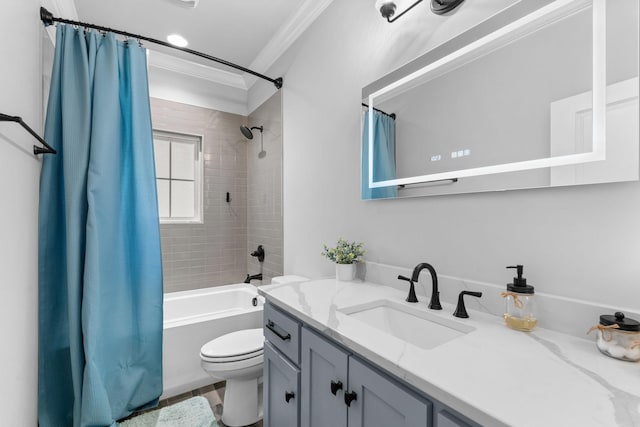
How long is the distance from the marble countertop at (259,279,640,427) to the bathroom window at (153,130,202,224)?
2.50 metres

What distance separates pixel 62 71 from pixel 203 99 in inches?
59.3

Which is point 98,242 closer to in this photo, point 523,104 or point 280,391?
point 280,391

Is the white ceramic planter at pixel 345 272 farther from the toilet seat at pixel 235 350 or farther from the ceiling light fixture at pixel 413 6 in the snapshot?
the ceiling light fixture at pixel 413 6

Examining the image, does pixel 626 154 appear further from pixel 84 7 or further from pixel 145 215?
pixel 84 7

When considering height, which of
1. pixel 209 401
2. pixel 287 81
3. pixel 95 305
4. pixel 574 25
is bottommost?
pixel 209 401

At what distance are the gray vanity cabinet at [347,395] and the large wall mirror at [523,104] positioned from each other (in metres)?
0.76

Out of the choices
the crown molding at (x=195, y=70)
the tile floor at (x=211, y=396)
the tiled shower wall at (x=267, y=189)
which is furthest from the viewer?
the crown molding at (x=195, y=70)

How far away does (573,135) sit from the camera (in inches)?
34.0

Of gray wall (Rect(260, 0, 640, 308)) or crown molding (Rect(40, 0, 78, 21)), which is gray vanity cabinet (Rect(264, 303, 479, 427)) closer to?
gray wall (Rect(260, 0, 640, 308))

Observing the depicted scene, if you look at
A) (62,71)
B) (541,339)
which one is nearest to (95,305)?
(62,71)

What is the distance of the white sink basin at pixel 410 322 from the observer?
1.01 meters

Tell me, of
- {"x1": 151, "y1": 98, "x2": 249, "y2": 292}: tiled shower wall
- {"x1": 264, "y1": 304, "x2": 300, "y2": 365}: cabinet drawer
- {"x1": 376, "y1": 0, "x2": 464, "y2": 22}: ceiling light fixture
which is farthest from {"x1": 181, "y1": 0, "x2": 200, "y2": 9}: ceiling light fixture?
{"x1": 264, "y1": 304, "x2": 300, "y2": 365}: cabinet drawer

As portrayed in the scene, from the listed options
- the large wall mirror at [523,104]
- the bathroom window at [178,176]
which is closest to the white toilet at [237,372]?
the large wall mirror at [523,104]

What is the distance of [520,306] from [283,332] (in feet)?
2.85
